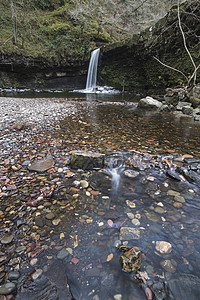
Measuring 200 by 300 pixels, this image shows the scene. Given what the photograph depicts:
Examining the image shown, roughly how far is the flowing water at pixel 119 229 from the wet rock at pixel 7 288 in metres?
0.08

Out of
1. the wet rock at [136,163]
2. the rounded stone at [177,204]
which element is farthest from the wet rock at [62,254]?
the wet rock at [136,163]

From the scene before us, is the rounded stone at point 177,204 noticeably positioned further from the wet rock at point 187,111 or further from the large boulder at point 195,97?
the large boulder at point 195,97

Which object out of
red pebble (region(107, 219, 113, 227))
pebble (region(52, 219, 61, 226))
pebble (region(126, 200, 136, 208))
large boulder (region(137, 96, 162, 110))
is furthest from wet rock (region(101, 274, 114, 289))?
large boulder (region(137, 96, 162, 110))

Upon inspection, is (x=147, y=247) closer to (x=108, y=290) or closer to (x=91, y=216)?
(x=108, y=290)

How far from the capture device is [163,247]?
1410 millimetres

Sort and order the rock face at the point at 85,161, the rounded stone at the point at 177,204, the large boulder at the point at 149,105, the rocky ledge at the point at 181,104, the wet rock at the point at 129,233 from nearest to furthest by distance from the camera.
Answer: the wet rock at the point at 129,233 < the rounded stone at the point at 177,204 < the rock face at the point at 85,161 < the rocky ledge at the point at 181,104 < the large boulder at the point at 149,105

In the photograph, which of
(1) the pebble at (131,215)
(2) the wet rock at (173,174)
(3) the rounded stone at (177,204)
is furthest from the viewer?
(2) the wet rock at (173,174)

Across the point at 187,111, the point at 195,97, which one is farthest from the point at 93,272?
the point at 195,97

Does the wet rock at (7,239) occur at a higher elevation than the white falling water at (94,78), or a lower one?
lower

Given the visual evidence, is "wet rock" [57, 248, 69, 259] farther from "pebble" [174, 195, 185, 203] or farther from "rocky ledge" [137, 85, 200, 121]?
"rocky ledge" [137, 85, 200, 121]

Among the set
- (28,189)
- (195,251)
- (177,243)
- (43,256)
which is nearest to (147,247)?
(177,243)

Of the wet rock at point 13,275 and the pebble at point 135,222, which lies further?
the pebble at point 135,222

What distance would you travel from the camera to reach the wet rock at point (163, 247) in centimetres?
138

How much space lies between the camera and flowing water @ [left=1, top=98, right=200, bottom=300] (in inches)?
44.8
